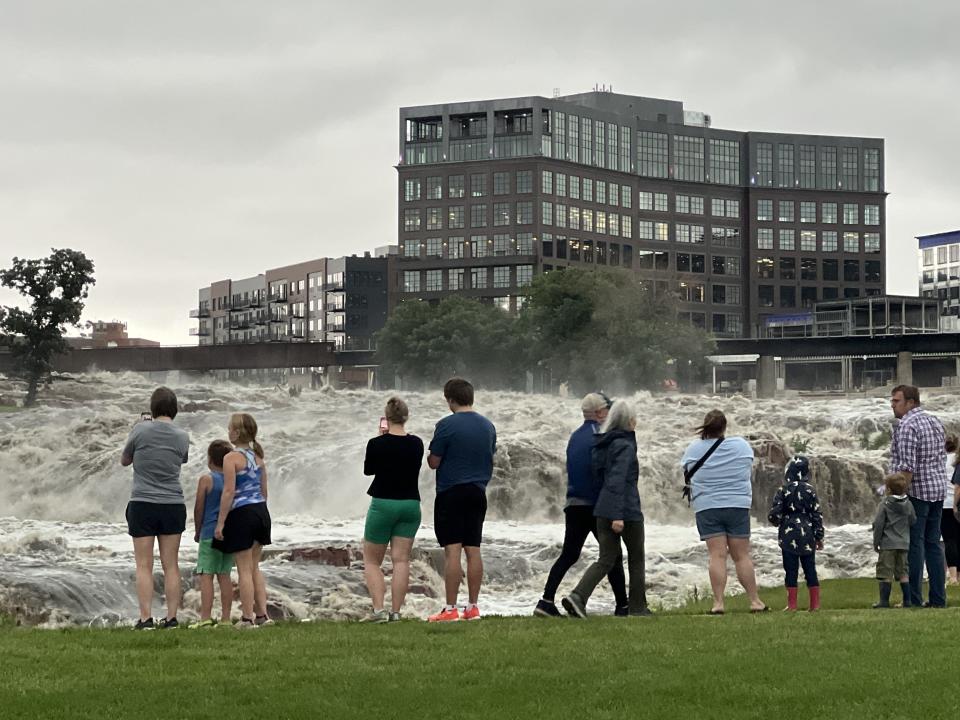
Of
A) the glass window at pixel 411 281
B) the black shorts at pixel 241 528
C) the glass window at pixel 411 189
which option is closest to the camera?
the black shorts at pixel 241 528

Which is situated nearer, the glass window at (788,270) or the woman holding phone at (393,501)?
the woman holding phone at (393,501)

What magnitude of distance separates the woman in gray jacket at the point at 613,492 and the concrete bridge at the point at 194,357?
86151 millimetres

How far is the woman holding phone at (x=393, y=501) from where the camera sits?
1334 cm

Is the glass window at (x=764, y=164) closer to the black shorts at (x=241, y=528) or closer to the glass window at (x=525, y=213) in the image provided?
the glass window at (x=525, y=213)

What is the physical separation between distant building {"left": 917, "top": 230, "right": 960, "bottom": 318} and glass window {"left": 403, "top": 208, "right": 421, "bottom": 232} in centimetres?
7332

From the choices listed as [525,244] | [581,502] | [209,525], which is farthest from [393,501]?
[525,244]

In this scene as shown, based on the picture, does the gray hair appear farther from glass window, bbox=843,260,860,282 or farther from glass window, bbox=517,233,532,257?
glass window, bbox=843,260,860,282

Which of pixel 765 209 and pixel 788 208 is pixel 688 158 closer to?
pixel 765 209

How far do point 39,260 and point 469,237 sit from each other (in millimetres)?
84733

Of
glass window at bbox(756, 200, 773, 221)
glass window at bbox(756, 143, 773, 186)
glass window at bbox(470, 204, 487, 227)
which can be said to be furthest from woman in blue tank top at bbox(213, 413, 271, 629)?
glass window at bbox(756, 143, 773, 186)

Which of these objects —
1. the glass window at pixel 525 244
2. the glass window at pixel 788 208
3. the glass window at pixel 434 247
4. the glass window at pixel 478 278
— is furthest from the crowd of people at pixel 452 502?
the glass window at pixel 788 208

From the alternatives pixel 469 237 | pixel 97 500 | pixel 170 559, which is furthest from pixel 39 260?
pixel 469 237

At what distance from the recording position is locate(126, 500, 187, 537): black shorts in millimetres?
13289

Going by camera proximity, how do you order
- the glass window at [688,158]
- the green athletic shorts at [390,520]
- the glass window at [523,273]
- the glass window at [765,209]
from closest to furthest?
1. the green athletic shorts at [390,520]
2. the glass window at [523,273]
3. the glass window at [688,158]
4. the glass window at [765,209]
